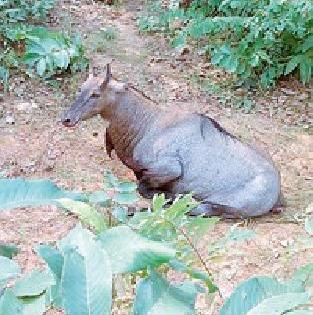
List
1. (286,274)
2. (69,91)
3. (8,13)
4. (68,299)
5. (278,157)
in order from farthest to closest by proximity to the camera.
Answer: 1. (8,13)
2. (69,91)
3. (278,157)
4. (286,274)
5. (68,299)

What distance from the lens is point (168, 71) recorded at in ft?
19.8

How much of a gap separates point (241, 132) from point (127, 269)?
175 inches

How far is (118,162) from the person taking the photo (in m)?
4.86

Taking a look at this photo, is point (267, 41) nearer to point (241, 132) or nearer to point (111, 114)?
point (241, 132)

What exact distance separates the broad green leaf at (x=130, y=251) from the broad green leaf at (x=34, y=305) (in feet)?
0.37

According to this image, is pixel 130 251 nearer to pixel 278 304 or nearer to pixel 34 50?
pixel 278 304

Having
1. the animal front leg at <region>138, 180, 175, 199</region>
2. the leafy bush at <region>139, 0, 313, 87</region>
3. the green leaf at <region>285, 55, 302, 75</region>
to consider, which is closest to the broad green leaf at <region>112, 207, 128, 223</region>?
the animal front leg at <region>138, 180, 175, 199</region>

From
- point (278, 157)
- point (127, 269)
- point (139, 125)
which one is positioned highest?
point (127, 269)

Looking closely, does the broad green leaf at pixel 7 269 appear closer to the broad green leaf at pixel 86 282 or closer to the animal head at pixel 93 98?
the broad green leaf at pixel 86 282

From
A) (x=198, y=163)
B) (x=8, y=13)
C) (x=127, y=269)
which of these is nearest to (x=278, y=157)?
(x=198, y=163)

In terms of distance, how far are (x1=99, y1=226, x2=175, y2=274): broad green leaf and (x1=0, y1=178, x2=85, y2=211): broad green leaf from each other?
0.26 feet

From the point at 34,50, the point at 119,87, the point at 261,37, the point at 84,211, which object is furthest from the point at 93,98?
the point at 84,211

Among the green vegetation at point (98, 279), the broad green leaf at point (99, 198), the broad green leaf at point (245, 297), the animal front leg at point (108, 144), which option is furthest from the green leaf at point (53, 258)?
the animal front leg at point (108, 144)

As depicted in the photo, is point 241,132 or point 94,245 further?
point 241,132
